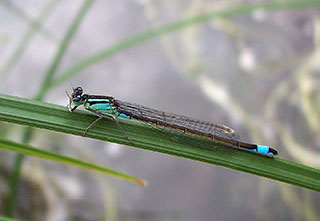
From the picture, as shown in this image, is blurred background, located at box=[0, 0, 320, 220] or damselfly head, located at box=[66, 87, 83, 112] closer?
damselfly head, located at box=[66, 87, 83, 112]

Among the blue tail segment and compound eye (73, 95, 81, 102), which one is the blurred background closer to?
compound eye (73, 95, 81, 102)

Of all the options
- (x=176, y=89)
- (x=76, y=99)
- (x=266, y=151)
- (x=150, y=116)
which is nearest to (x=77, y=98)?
(x=76, y=99)

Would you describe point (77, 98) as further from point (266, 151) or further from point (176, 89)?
point (176, 89)

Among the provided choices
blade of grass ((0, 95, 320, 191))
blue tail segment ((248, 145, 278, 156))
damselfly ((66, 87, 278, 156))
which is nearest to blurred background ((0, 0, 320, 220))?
damselfly ((66, 87, 278, 156))

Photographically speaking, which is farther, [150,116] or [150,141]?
[150,116]

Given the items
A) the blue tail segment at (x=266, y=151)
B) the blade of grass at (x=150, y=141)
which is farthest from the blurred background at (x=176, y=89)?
the blue tail segment at (x=266, y=151)

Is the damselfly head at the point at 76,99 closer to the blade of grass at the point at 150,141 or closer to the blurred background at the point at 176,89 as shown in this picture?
the blade of grass at the point at 150,141
